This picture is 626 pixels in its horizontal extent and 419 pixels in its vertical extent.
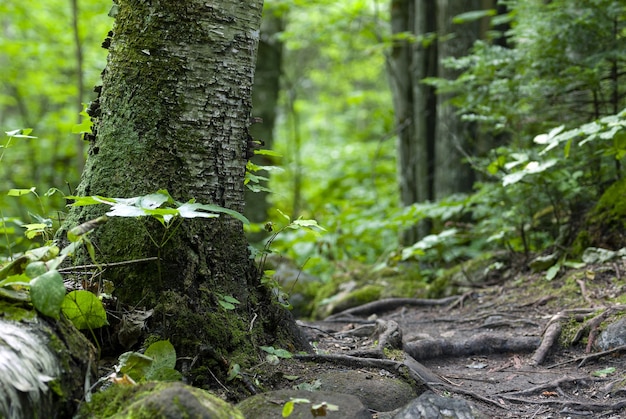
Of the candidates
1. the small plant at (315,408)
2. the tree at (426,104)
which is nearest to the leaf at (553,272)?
the tree at (426,104)

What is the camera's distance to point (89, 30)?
1222cm

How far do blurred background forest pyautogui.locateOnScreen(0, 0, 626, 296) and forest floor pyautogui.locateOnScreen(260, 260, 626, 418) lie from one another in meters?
0.50

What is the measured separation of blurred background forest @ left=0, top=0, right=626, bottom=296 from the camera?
16.4 feet

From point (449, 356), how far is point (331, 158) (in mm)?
11420

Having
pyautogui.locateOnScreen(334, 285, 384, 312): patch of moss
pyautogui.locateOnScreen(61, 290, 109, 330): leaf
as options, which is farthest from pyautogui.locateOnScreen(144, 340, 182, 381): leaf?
pyautogui.locateOnScreen(334, 285, 384, 312): patch of moss

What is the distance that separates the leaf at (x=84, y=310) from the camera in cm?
219

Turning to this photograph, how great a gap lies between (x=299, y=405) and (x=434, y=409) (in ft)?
1.78

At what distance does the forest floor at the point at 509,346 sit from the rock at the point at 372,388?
41 millimetres

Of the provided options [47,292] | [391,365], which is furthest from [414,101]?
[47,292]

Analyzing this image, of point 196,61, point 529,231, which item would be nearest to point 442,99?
point 529,231

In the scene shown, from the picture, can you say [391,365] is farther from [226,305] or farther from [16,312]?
[16,312]

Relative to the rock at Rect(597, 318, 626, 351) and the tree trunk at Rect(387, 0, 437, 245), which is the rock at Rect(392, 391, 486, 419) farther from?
the tree trunk at Rect(387, 0, 437, 245)

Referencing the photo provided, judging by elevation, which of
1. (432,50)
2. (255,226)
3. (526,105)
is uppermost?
(432,50)

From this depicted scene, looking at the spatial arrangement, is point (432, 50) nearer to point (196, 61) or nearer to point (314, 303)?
point (314, 303)
